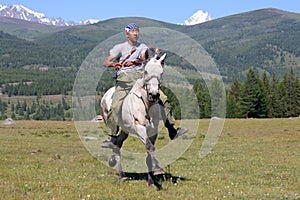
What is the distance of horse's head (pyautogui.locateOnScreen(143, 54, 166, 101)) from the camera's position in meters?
13.2

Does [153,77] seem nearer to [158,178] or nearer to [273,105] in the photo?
[158,178]

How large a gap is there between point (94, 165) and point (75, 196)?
7.73 meters

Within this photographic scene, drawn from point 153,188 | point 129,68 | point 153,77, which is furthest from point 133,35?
point 153,188

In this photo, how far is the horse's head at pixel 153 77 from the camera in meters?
13.2

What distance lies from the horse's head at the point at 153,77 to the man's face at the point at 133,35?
6.32 feet

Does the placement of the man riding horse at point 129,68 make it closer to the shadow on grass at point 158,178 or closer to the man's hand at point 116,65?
the man's hand at point 116,65

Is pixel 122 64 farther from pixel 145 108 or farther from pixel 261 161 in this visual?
pixel 261 161

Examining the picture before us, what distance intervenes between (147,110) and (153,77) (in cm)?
144

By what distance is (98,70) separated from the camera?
1686 centimetres

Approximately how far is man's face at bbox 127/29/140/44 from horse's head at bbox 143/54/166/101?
193 centimetres

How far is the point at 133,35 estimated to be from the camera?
50.8ft

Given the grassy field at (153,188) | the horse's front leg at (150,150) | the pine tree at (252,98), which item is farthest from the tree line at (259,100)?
the horse's front leg at (150,150)

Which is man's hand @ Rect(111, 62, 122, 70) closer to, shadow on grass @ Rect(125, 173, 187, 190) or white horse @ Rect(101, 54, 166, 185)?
white horse @ Rect(101, 54, 166, 185)

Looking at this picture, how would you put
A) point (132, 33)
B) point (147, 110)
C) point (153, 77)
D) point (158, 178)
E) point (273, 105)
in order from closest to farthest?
1. point (153, 77)
2. point (147, 110)
3. point (132, 33)
4. point (158, 178)
5. point (273, 105)
